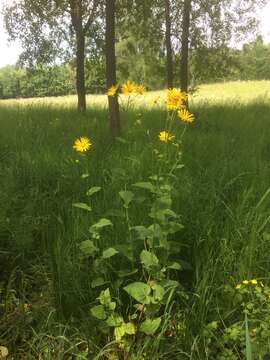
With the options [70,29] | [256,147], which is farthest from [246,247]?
[70,29]

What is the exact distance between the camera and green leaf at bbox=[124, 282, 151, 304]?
189cm

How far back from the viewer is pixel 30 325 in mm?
2242

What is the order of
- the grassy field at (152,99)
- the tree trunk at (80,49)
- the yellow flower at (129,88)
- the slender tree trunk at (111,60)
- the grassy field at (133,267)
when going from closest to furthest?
1. the grassy field at (133,267)
2. the yellow flower at (129,88)
3. the slender tree trunk at (111,60)
4. the tree trunk at (80,49)
5. the grassy field at (152,99)

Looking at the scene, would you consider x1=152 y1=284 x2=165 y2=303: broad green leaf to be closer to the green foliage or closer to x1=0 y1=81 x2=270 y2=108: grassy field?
the green foliage

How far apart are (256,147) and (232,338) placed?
415 cm

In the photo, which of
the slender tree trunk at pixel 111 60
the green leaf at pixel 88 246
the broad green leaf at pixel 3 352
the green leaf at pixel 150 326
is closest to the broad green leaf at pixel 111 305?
the green leaf at pixel 150 326

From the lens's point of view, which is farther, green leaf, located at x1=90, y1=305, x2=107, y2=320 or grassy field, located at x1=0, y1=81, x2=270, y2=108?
A: grassy field, located at x1=0, y1=81, x2=270, y2=108

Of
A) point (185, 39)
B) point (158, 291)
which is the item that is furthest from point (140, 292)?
point (185, 39)

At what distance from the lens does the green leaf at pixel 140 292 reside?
1.89 m

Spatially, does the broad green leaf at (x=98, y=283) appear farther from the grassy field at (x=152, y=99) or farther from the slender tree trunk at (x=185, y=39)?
the slender tree trunk at (x=185, y=39)

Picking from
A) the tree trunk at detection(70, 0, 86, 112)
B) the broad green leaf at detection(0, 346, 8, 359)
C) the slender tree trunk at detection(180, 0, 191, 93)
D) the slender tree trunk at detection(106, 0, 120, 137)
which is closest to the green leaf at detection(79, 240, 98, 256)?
the broad green leaf at detection(0, 346, 8, 359)

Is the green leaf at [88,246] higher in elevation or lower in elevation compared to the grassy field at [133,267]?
higher

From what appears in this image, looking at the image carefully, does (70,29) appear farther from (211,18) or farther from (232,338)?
(232,338)

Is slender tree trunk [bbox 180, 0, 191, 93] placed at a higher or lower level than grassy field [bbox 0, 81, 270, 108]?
higher
